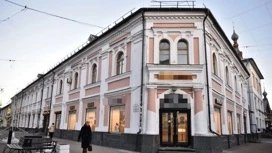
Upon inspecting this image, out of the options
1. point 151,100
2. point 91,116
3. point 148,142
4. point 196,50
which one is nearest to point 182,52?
point 196,50

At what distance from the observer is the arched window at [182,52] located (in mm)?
14242

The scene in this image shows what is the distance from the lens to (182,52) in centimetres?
1444

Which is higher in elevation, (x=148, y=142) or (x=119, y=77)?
(x=119, y=77)

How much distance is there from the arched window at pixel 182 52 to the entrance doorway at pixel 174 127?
311cm

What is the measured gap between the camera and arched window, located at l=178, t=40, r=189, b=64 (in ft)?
46.7

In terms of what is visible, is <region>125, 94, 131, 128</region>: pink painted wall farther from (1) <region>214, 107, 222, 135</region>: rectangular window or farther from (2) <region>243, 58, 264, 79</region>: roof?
(2) <region>243, 58, 264, 79</region>: roof

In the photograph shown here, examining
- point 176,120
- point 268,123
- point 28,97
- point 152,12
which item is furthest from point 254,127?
point 28,97

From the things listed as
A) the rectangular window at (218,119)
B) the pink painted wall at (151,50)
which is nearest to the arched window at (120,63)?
the pink painted wall at (151,50)

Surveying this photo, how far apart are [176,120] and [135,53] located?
16.6 feet

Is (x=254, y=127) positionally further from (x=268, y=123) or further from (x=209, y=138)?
(x=209, y=138)

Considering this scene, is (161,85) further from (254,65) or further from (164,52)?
(254,65)

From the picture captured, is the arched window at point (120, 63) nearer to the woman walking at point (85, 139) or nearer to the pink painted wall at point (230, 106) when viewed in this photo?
the woman walking at point (85, 139)

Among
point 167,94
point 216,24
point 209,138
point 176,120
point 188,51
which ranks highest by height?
point 216,24

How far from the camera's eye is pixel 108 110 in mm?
16750
